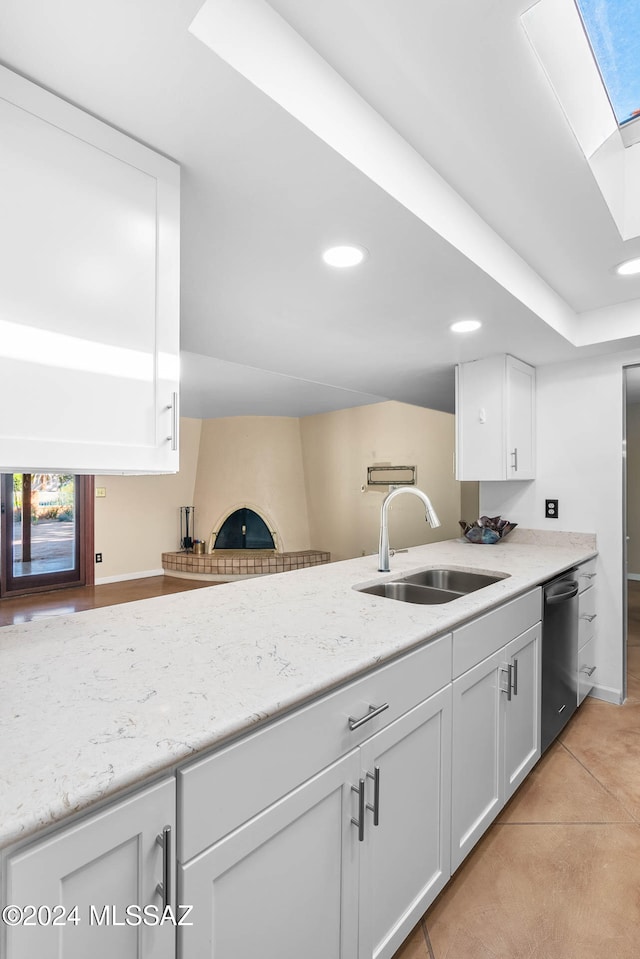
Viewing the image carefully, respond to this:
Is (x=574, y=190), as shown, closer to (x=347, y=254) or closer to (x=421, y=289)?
(x=421, y=289)

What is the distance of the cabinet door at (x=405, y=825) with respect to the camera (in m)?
1.11

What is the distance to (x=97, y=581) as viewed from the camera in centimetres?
675

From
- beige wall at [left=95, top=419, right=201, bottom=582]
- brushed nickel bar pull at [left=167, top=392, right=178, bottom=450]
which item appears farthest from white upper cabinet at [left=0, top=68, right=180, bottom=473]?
beige wall at [left=95, top=419, right=201, bottom=582]

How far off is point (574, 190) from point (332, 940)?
210 cm

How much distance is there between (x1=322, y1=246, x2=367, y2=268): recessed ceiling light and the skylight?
724mm

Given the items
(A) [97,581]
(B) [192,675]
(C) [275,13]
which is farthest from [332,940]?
(A) [97,581]

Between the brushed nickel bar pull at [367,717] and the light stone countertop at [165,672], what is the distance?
10 centimetres

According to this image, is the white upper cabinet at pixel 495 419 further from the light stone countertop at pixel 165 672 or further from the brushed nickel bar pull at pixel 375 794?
the brushed nickel bar pull at pixel 375 794

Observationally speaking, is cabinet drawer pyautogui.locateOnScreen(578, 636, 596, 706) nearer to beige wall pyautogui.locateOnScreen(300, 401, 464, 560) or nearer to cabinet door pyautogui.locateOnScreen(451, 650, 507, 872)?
cabinet door pyautogui.locateOnScreen(451, 650, 507, 872)

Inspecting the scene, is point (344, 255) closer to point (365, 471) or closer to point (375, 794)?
point (375, 794)

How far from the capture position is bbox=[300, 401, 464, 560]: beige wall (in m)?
6.00

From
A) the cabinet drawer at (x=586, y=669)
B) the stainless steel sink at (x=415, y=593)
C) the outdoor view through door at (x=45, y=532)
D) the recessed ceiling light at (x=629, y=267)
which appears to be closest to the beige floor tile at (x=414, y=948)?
the stainless steel sink at (x=415, y=593)

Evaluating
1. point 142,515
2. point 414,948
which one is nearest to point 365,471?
point 142,515

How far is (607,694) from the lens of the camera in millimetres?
2812
